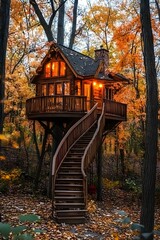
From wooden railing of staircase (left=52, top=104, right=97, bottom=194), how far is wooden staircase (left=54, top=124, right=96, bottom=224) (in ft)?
1.24

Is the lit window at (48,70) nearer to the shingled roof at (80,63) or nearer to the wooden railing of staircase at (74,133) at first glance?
the shingled roof at (80,63)

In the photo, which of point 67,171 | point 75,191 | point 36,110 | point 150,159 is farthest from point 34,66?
point 150,159

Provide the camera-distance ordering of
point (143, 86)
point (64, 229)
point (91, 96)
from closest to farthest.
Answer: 1. point (64, 229)
2. point (91, 96)
3. point (143, 86)

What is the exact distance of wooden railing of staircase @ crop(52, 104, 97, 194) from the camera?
1478 centimetres

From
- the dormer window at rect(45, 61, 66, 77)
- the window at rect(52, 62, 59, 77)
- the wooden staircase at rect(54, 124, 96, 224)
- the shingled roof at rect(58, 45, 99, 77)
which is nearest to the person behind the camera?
the wooden staircase at rect(54, 124, 96, 224)

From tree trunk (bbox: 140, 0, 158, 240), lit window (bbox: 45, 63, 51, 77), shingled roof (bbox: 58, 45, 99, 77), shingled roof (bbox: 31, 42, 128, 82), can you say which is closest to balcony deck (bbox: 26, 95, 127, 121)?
shingled roof (bbox: 31, 42, 128, 82)

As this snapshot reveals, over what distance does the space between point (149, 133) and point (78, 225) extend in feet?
17.7

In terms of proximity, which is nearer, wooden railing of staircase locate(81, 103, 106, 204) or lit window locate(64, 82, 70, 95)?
wooden railing of staircase locate(81, 103, 106, 204)

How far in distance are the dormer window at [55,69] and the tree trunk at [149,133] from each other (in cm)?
1161

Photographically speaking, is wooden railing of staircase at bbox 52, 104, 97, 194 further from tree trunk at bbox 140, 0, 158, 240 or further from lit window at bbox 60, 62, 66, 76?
tree trunk at bbox 140, 0, 158, 240

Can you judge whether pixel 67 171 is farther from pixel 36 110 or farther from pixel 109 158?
pixel 109 158

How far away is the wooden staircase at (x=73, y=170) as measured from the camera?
12.2 m

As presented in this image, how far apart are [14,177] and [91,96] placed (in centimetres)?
782

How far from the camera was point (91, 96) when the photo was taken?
21094 mm
